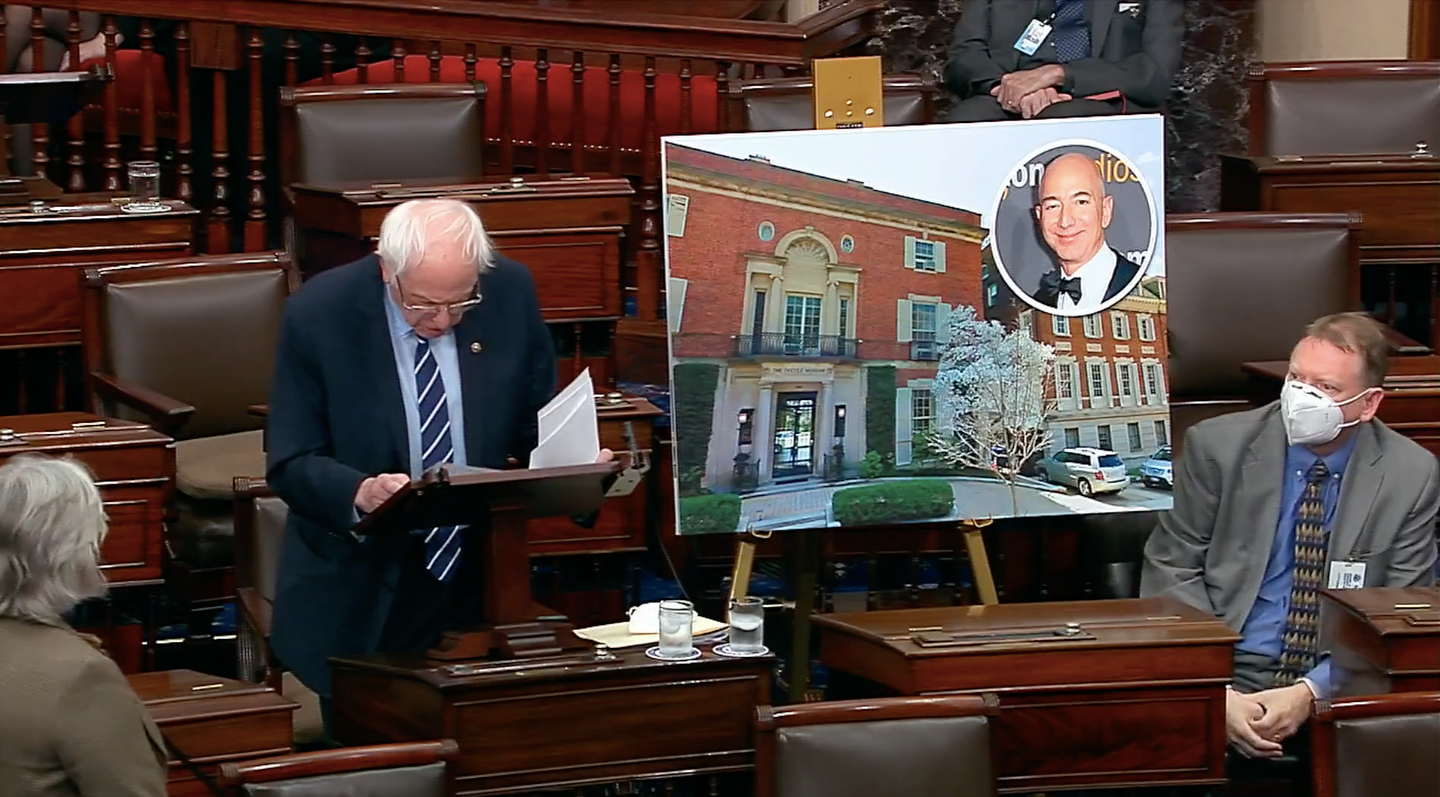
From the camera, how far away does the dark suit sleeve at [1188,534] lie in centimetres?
390

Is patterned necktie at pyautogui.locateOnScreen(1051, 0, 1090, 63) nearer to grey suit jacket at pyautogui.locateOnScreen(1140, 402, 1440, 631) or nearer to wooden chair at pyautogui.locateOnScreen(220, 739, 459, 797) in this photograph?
grey suit jacket at pyautogui.locateOnScreen(1140, 402, 1440, 631)

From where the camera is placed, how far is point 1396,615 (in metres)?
3.49

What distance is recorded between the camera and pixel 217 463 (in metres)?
4.46

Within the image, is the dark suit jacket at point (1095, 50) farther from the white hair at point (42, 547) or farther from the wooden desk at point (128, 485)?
the white hair at point (42, 547)

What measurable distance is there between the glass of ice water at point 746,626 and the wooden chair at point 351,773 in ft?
1.93

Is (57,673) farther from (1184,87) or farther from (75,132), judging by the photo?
(1184,87)

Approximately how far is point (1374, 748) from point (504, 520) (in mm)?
1331

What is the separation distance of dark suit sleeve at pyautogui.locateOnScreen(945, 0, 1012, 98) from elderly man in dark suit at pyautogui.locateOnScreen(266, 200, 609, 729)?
273cm

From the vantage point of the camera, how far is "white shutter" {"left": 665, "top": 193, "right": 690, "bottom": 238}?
3756 millimetres

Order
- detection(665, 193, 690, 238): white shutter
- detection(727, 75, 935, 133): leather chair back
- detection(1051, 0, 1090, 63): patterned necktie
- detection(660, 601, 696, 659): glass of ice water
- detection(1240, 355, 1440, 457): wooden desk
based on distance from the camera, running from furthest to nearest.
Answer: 1. detection(1051, 0, 1090, 63): patterned necktie
2. detection(727, 75, 935, 133): leather chair back
3. detection(1240, 355, 1440, 457): wooden desk
4. detection(665, 193, 690, 238): white shutter
5. detection(660, 601, 696, 659): glass of ice water

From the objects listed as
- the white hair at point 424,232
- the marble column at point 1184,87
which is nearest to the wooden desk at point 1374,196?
the marble column at point 1184,87

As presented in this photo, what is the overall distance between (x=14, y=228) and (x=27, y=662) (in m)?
2.45

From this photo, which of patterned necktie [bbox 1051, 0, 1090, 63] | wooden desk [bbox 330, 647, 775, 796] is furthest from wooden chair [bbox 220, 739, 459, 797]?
patterned necktie [bbox 1051, 0, 1090, 63]

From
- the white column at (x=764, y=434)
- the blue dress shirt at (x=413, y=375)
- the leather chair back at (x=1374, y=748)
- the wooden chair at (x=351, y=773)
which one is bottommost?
the leather chair back at (x=1374, y=748)
